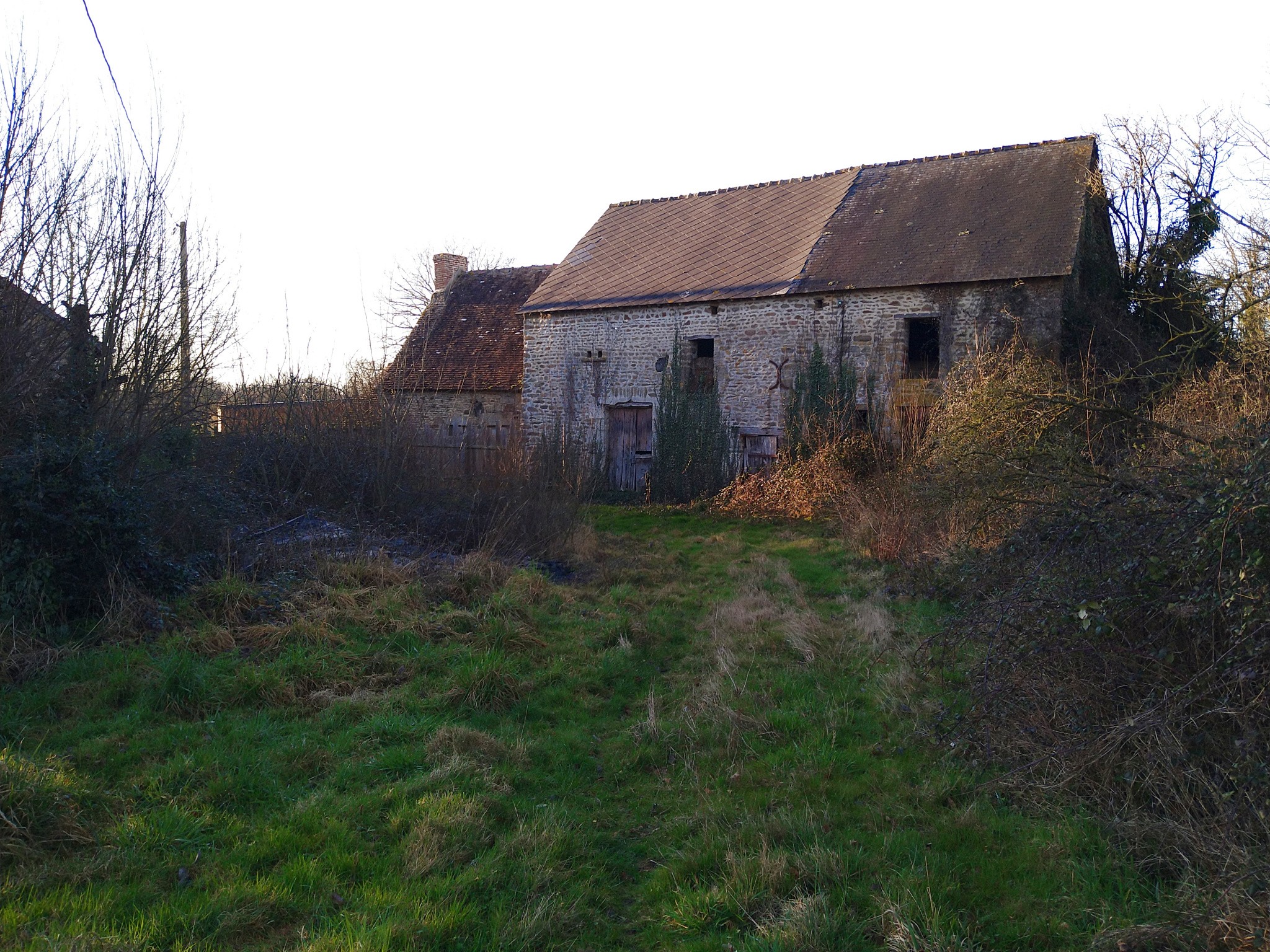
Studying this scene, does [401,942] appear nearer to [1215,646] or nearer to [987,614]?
[987,614]

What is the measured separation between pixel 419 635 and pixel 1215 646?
5031 millimetres

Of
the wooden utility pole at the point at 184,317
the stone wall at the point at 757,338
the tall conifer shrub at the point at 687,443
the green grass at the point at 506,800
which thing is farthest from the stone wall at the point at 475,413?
the green grass at the point at 506,800

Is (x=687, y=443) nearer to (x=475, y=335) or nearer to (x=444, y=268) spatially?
(x=475, y=335)

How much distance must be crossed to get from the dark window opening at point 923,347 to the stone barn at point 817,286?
49mm

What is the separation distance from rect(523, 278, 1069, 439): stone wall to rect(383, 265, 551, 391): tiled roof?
1.53 metres

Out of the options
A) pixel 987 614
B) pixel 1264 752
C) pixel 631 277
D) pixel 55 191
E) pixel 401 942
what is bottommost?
pixel 401 942

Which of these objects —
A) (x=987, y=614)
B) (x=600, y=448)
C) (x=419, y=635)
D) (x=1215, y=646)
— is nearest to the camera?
(x=1215, y=646)

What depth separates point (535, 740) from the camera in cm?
495

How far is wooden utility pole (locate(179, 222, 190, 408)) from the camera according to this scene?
8.00 metres

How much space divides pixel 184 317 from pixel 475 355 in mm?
13841

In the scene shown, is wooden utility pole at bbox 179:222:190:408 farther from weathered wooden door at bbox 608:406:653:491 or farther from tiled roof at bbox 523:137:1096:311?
tiled roof at bbox 523:137:1096:311

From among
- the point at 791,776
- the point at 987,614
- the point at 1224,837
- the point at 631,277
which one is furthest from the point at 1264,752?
the point at 631,277

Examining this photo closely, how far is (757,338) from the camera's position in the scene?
17000 millimetres

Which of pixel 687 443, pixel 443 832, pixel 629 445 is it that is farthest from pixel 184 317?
pixel 629 445
